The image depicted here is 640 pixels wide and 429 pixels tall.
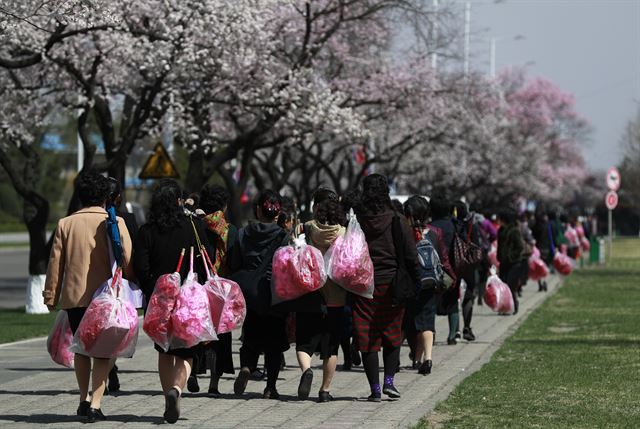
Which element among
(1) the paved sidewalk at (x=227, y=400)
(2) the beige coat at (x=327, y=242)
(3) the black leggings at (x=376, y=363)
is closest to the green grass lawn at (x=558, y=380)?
(1) the paved sidewalk at (x=227, y=400)

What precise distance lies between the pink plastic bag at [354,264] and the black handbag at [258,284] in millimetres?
587

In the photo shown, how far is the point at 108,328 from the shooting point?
10023mm

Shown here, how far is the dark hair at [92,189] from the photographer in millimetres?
10508

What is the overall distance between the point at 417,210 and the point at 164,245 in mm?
4070

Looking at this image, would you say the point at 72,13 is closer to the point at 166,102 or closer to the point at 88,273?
the point at 88,273

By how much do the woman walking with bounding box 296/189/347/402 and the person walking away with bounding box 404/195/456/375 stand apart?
1.82 m

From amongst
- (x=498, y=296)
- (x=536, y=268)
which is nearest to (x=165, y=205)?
(x=498, y=296)

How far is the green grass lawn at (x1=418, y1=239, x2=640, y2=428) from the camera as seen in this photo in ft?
34.3

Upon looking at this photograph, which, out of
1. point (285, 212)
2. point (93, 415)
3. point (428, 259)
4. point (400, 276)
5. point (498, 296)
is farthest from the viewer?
point (498, 296)

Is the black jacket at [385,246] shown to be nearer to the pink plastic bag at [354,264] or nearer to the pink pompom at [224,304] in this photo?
the pink plastic bag at [354,264]

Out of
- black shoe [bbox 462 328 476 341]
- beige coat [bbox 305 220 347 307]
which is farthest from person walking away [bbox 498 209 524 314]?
beige coat [bbox 305 220 347 307]

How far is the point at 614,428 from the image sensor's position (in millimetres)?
9898

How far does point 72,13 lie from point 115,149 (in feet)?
28.3

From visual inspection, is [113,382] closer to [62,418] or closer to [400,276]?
[62,418]
